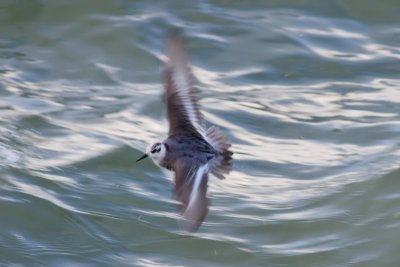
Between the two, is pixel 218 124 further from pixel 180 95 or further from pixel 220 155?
pixel 220 155

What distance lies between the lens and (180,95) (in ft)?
22.6

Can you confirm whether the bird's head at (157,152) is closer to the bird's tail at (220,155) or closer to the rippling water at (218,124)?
the bird's tail at (220,155)

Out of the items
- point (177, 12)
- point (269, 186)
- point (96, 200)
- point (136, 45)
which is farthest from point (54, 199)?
point (177, 12)

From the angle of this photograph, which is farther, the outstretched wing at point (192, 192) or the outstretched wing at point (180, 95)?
the outstretched wing at point (180, 95)

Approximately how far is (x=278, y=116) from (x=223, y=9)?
7.93 ft

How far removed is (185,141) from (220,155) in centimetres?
24

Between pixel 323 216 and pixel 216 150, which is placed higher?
pixel 216 150

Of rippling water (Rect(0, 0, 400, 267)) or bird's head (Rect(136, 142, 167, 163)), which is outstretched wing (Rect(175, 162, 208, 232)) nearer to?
bird's head (Rect(136, 142, 167, 163))

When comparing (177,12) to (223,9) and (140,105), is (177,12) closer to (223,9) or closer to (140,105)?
(223,9)

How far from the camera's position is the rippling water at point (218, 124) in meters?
7.73

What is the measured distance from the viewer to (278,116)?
9891mm

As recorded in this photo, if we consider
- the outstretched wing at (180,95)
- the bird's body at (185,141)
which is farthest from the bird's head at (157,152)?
the outstretched wing at (180,95)

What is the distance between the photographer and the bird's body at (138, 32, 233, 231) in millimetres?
6316

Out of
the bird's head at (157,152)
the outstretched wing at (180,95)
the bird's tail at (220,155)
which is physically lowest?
the bird's head at (157,152)
